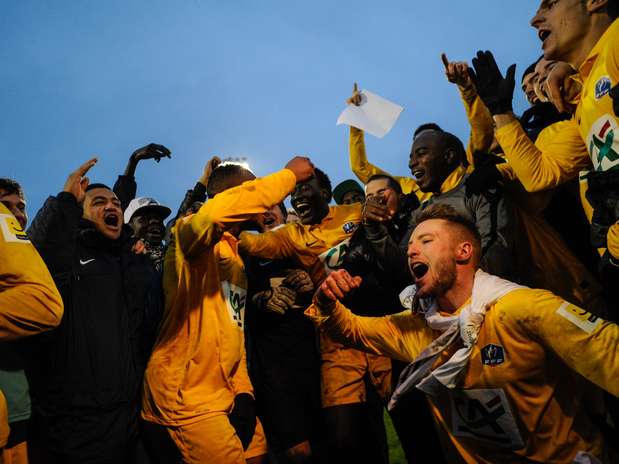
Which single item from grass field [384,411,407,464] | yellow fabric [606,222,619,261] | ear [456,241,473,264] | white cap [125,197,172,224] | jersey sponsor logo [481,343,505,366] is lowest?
grass field [384,411,407,464]

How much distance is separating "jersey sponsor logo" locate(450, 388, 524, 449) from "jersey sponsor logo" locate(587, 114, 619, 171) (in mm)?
1271

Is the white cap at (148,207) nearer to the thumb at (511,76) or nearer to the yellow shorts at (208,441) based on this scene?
the yellow shorts at (208,441)

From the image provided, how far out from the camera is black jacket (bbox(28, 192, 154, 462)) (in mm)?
3150

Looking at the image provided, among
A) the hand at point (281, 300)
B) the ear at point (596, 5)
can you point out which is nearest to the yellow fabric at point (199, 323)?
the hand at point (281, 300)

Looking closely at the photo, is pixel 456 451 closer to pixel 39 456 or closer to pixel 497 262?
pixel 497 262

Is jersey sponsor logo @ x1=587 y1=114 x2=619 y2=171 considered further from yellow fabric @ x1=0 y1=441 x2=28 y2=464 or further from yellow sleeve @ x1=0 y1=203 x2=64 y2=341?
yellow fabric @ x1=0 y1=441 x2=28 y2=464

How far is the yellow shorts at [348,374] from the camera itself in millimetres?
4445

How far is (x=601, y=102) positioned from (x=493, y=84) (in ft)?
2.93

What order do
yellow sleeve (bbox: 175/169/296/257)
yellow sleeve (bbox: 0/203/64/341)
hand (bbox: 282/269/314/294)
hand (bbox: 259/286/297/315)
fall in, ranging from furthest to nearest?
hand (bbox: 259/286/297/315)
hand (bbox: 282/269/314/294)
yellow sleeve (bbox: 175/169/296/257)
yellow sleeve (bbox: 0/203/64/341)

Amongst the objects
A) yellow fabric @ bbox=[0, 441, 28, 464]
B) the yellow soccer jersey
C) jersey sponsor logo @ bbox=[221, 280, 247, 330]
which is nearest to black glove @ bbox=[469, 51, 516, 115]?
the yellow soccer jersey

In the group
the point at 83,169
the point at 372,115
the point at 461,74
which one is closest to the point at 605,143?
the point at 461,74

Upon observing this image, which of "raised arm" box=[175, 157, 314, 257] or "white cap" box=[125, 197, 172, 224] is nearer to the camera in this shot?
"raised arm" box=[175, 157, 314, 257]

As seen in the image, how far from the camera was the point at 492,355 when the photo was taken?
101 inches

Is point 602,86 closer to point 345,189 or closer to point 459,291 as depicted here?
point 459,291
